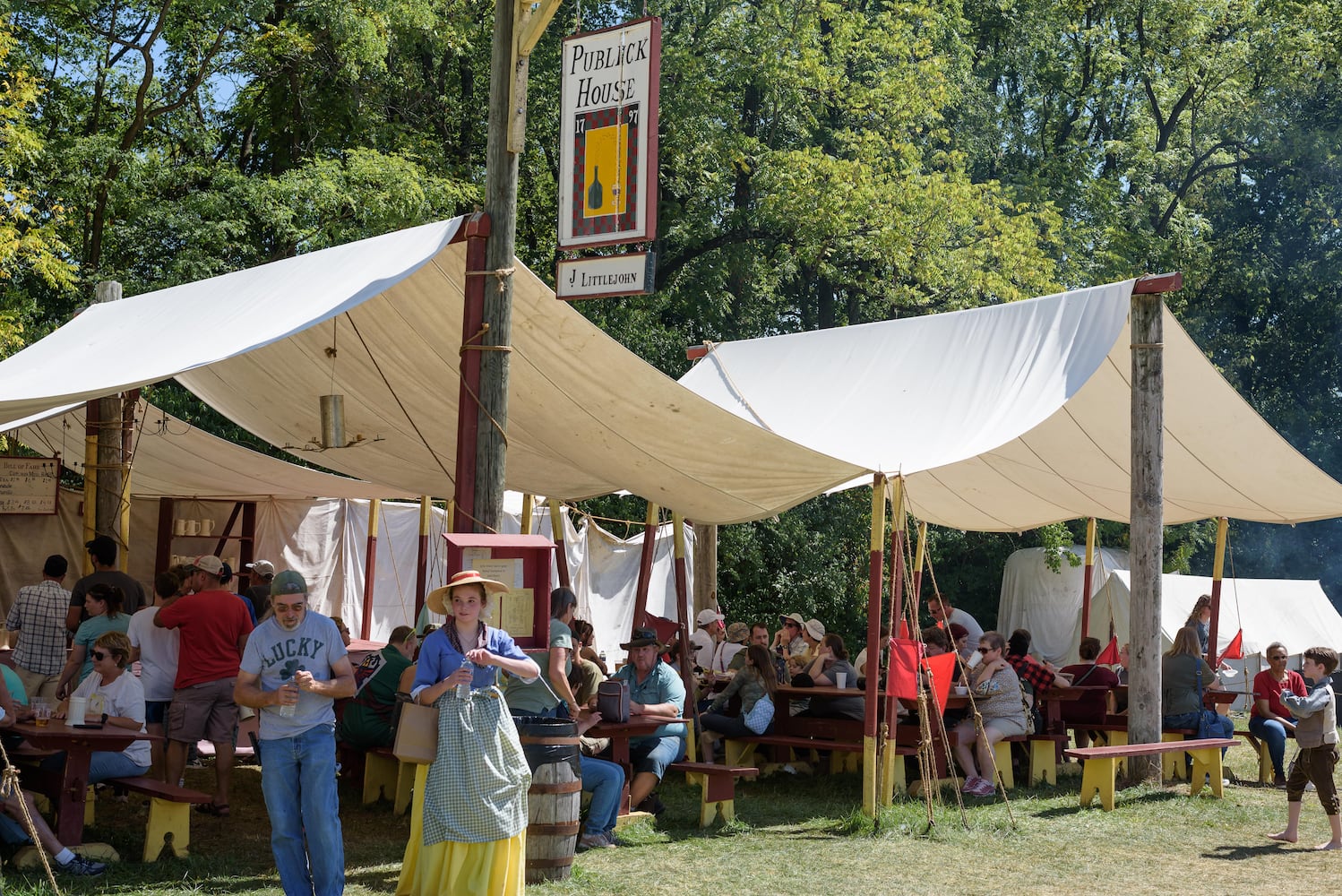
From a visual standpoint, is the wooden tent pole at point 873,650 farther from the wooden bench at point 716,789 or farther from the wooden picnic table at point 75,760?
the wooden picnic table at point 75,760

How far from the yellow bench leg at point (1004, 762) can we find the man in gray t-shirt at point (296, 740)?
509 cm

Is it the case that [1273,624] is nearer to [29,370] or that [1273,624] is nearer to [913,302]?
[913,302]

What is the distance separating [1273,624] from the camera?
52.7ft

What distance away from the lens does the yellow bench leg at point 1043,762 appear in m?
8.86

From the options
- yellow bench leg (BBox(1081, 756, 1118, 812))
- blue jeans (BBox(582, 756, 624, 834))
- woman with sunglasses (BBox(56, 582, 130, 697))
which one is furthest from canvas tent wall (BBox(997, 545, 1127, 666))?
woman with sunglasses (BBox(56, 582, 130, 697))

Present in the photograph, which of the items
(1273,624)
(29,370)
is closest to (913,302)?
(1273,624)

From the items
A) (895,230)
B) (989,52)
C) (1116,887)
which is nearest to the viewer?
(1116,887)

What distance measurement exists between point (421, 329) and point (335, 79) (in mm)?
9202

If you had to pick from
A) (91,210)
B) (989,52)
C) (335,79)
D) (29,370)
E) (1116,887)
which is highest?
(989,52)

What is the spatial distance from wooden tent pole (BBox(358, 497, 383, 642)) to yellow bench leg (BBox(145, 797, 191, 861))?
706 cm

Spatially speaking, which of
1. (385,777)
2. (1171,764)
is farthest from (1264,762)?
(385,777)

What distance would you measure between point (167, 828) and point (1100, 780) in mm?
5241

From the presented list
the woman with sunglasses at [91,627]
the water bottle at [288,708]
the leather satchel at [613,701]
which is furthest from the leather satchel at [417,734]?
the woman with sunglasses at [91,627]

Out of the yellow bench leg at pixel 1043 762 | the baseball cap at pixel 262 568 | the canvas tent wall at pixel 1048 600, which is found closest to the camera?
the yellow bench leg at pixel 1043 762
